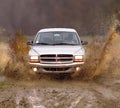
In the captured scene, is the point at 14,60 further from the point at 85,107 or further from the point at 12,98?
the point at 85,107

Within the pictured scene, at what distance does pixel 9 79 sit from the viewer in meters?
13.6

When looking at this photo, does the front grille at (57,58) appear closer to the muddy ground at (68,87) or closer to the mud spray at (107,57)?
the muddy ground at (68,87)

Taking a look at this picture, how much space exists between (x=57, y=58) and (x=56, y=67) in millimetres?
288

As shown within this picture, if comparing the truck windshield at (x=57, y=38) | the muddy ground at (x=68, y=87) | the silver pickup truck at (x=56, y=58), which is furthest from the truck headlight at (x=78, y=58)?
the truck windshield at (x=57, y=38)

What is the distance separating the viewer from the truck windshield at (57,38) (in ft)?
45.5

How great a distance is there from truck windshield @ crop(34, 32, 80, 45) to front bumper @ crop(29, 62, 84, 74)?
52.1 inches

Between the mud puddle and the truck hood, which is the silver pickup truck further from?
the mud puddle

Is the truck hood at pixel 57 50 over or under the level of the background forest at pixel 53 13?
under

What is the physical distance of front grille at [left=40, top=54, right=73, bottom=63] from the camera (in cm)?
1259

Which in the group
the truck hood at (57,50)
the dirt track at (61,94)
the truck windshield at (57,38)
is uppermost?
the truck windshield at (57,38)

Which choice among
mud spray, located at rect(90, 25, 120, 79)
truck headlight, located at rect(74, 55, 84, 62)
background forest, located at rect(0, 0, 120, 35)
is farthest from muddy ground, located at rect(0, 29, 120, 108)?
background forest, located at rect(0, 0, 120, 35)

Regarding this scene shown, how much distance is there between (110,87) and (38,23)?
3905 centimetres

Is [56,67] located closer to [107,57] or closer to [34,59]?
[34,59]

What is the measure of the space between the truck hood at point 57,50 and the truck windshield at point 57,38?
1.83 ft
